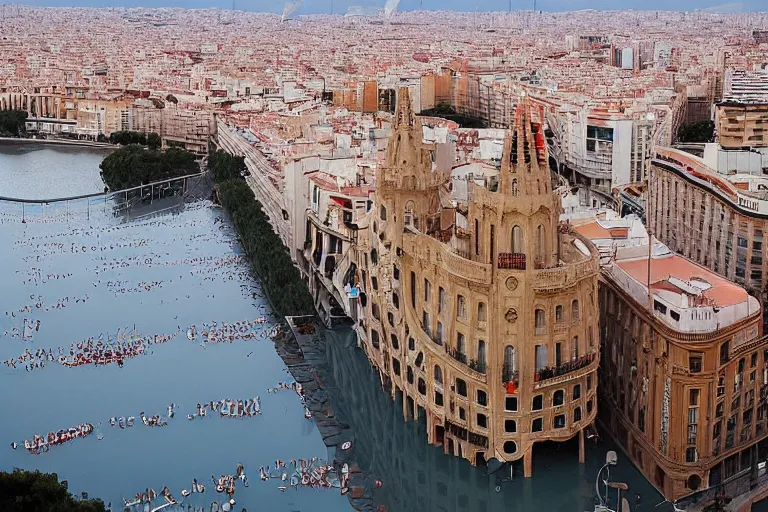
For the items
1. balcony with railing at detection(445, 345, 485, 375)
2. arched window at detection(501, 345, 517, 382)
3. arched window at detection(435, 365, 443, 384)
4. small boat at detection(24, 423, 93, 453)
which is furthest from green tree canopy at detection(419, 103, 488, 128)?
arched window at detection(501, 345, 517, 382)

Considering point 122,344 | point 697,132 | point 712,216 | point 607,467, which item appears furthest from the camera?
point 697,132

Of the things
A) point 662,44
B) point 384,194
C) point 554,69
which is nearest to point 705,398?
point 384,194

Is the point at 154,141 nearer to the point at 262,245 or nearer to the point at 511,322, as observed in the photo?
the point at 262,245

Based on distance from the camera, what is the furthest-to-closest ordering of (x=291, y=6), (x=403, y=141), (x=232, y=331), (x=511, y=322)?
1. (x=291, y=6)
2. (x=232, y=331)
3. (x=403, y=141)
4. (x=511, y=322)

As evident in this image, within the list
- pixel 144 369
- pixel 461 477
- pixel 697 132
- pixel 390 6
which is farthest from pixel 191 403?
pixel 390 6

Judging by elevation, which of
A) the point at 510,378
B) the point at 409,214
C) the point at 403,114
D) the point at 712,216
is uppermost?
the point at 403,114

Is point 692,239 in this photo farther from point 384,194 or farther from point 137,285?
point 137,285

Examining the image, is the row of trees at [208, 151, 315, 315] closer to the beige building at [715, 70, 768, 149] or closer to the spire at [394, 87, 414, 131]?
the spire at [394, 87, 414, 131]
